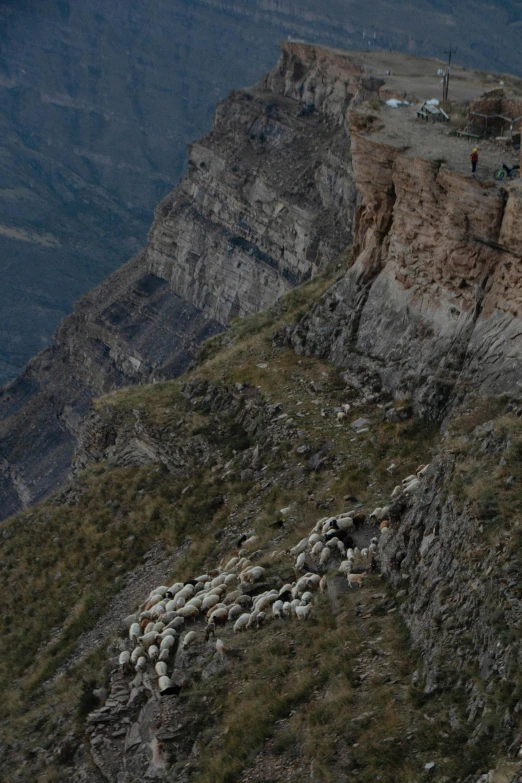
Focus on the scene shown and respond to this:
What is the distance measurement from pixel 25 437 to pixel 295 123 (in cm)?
3115

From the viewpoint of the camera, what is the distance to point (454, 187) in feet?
→ 102

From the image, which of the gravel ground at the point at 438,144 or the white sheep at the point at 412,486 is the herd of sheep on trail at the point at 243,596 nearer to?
the white sheep at the point at 412,486

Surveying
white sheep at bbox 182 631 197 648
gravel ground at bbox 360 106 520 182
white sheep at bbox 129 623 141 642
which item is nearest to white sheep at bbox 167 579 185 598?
white sheep at bbox 129 623 141 642

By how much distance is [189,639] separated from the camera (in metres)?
24.5

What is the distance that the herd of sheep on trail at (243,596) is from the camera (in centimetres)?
2388

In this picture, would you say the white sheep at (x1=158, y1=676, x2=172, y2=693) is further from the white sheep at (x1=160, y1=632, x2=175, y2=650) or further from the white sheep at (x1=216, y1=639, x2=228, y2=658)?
the white sheep at (x1=216, y1=639, x2=228, y2=658)

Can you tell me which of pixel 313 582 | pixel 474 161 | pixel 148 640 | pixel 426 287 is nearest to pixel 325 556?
pixel 313 582

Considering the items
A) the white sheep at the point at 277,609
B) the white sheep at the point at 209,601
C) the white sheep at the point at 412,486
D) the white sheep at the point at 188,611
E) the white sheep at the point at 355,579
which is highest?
the white sheep at the point at 412,486

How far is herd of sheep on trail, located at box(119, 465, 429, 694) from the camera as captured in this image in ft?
78.3

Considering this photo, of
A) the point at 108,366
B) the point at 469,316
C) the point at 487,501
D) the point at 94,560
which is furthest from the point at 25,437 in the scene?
the point at 487,501

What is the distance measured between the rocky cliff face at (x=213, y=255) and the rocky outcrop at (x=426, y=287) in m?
38.3

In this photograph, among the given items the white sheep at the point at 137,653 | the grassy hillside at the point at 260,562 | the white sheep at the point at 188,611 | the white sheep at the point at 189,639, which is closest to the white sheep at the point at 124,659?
the white sheep at the point at 137,653

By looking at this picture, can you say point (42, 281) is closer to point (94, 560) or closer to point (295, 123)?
point (295, 123)

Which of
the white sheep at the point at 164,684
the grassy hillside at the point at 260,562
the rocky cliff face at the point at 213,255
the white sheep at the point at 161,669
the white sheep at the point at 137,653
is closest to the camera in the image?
the grassy hillside at the point at 260,562
